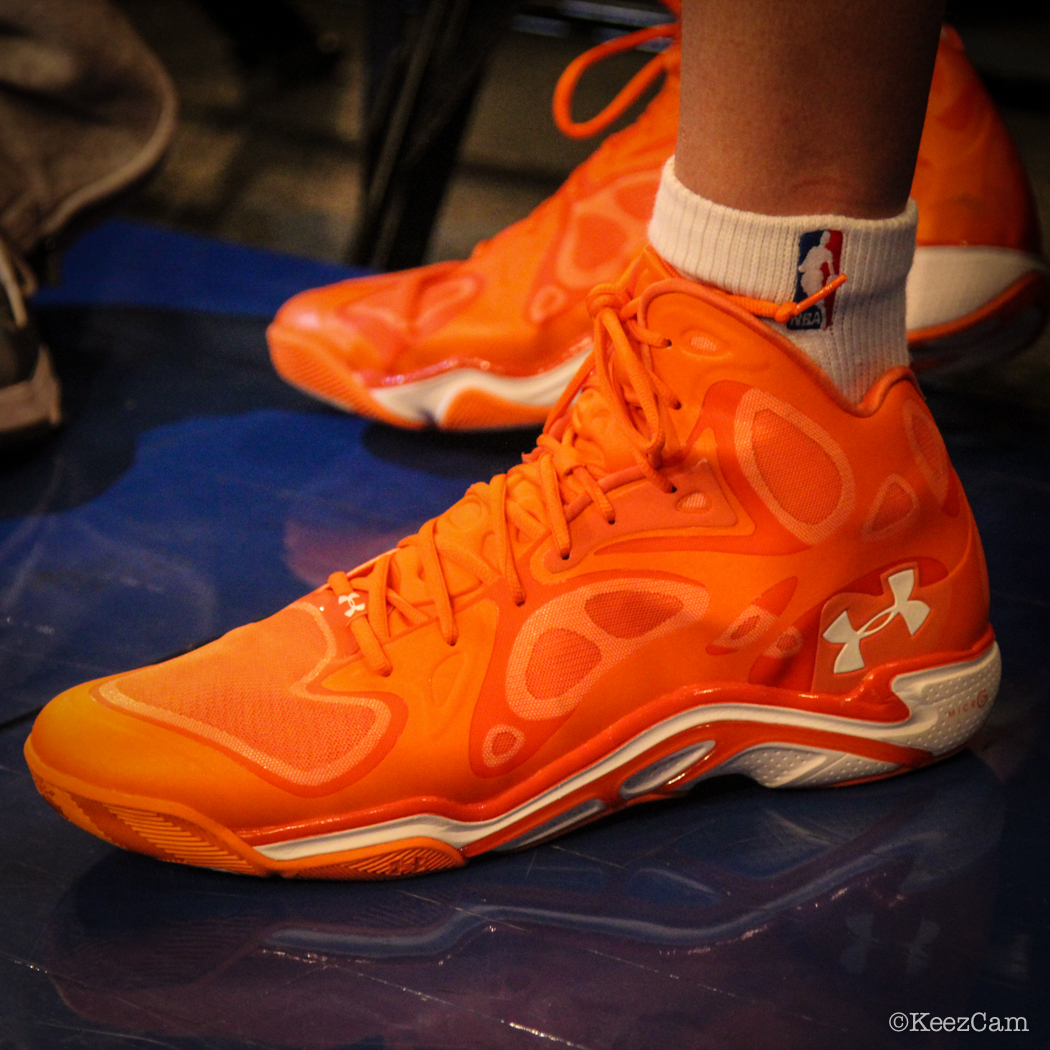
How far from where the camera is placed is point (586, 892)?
532 millimetres

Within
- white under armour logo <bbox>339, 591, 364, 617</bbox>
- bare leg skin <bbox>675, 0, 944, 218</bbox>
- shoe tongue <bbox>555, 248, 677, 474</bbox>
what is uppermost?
bare leg skin <bbox>675, 0, 944, 218</bbox>

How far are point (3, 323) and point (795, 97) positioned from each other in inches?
27.3


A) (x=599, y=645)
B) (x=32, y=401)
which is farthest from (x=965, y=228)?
(x=32, y=401)

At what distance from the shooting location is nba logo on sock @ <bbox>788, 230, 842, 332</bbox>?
0.51m

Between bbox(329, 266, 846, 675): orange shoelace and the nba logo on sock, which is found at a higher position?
the nba logo on sock

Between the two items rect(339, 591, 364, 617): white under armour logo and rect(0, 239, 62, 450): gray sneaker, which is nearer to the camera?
rect(339, 591, 364, 617): white under armour logo

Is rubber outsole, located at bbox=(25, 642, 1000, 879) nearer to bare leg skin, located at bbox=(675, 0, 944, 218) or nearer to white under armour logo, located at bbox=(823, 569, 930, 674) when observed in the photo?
white under armour logo, located at bbox=(823, 569, 930, 674)

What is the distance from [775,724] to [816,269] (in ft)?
0.76

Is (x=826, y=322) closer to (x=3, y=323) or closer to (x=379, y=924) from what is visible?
(x=379, y=924)

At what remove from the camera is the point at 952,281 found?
2.86 feet

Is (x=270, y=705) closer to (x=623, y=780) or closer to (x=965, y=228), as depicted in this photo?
(x=623, y=780)

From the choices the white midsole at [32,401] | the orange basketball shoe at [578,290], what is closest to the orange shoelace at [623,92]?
the orange basketball shoe at [578,290]

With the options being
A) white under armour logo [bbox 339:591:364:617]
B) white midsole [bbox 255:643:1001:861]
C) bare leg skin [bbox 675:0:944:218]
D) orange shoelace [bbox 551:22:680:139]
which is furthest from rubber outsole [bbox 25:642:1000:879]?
orange shoelace [bbox 551:22:680:139]

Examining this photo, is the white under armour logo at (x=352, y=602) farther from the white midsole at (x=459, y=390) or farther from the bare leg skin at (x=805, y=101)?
the white midsole at (x=459, y=390)
